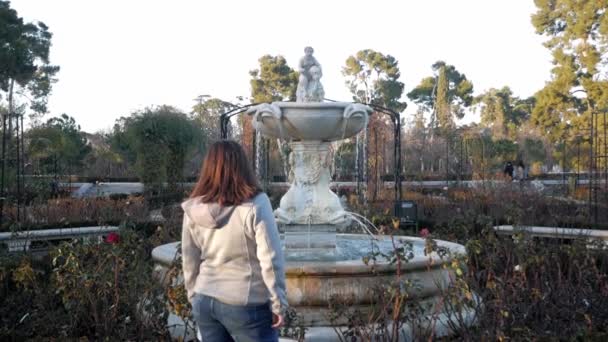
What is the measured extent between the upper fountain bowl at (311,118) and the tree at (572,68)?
2233 cm

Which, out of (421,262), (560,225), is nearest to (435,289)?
(421,262)

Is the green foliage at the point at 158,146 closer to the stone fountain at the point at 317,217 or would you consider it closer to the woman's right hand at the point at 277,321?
the stone fountain at the point at 317,217

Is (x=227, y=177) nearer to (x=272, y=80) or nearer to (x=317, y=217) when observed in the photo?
(x=317, y=217)

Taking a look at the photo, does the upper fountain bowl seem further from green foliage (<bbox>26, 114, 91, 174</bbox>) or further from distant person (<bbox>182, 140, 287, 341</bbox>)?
green foliage (<bbox>26, 114, 91, 174</bbox>)

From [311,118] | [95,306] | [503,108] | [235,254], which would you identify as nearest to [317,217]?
[311,118]

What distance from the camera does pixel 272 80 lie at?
45.0 metres

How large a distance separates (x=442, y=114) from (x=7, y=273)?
133 ft

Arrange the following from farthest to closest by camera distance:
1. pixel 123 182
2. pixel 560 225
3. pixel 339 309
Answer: pixel 123 182, pixel 560 225, pixel 339 309

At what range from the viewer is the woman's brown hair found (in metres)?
2.60

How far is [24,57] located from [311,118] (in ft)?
86.7

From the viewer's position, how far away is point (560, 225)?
30.8ft

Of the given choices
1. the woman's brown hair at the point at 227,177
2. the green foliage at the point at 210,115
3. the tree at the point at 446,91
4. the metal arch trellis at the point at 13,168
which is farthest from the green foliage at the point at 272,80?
the woman's brown hair at the point at 227,177

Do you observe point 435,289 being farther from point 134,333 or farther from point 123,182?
point 123,182

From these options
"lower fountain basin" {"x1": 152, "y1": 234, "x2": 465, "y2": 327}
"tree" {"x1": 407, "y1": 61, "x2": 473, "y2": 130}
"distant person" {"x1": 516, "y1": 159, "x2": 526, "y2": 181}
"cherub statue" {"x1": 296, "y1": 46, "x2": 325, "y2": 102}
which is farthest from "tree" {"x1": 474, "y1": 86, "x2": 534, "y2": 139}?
"lower fountain basin" {"x1": 152, "y1": 234, "x2": 465, "y2": 327}
